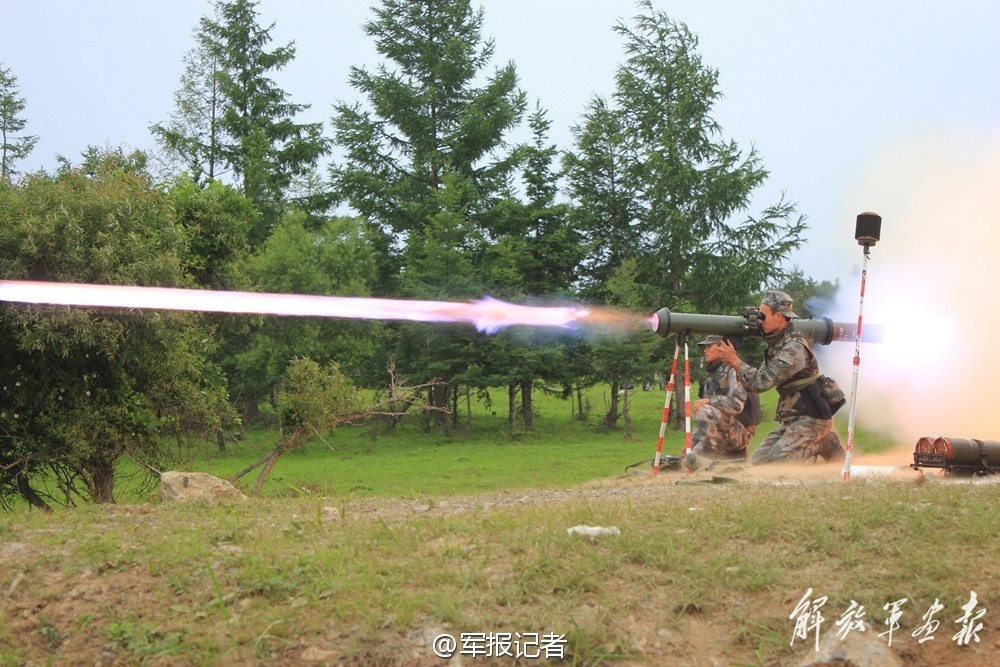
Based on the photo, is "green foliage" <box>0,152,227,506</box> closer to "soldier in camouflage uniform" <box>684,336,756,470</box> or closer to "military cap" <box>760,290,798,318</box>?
"soldier in camouflage uniform" <box>684,336,756,470</box>

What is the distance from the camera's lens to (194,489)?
1029 centimetres

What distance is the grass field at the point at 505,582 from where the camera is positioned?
5.93 meters

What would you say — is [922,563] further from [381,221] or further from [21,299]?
[381,221]

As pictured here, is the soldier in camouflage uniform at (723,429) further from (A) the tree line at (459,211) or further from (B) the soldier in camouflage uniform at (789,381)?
(A) the tree line at (459,211)

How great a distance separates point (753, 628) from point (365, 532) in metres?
2.86

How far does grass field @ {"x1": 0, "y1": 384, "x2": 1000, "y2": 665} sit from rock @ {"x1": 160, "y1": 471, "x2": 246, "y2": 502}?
3.87 feet

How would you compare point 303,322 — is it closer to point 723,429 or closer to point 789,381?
point 723,429

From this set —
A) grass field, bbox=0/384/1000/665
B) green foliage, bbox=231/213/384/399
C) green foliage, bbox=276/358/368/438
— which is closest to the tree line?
green foliage, bbox=231/213/384/399

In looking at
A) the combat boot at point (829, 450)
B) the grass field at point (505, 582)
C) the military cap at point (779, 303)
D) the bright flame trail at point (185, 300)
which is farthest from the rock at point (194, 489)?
the combat boot at point (829, 450)

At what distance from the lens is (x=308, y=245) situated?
101 feet

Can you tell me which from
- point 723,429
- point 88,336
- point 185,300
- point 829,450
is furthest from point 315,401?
point 829,450

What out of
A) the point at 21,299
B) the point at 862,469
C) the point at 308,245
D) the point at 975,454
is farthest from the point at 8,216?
the point at 308,245

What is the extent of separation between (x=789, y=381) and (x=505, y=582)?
891 centimetres

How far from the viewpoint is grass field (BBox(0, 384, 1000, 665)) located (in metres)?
5.93
